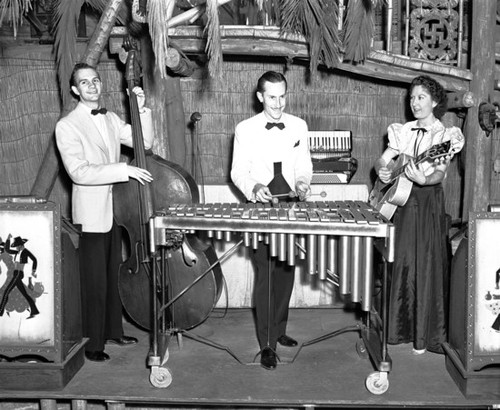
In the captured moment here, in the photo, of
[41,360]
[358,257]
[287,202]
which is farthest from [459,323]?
[41,360]

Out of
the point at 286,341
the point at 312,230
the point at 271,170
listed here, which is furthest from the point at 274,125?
the point at 286,341

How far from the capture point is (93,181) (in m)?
5.42

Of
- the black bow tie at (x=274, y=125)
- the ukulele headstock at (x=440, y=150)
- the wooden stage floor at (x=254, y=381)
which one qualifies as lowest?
the wooden stage floor at (x=254, y=381)

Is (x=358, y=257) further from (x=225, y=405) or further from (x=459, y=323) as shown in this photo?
→ (x=225, y=405)

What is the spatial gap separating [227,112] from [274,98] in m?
1.99

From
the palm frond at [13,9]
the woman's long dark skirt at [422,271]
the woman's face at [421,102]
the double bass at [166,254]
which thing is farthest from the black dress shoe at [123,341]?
the woman's face at [421,102]

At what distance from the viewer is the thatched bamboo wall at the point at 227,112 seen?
7246 millimetres

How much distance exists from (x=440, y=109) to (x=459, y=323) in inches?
57.6

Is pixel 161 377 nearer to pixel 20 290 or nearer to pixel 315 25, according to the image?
pixel 20 290

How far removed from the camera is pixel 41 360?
5.43 m

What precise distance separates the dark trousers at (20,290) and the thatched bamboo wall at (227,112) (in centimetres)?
233

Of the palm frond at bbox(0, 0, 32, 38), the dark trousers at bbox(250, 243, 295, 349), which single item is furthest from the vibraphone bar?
the palm frond at bbox(0, 0, 32, 38)

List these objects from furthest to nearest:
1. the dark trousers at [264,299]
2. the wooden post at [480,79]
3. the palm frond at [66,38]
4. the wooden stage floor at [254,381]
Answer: the wooden post at [480,79]
the palm frond at [66,38]
the dark trousers at [264,299]
the wooden stage floor at [254,381]

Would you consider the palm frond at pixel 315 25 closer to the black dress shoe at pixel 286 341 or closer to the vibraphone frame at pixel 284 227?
the vibraphone frame at pixel 284 227
